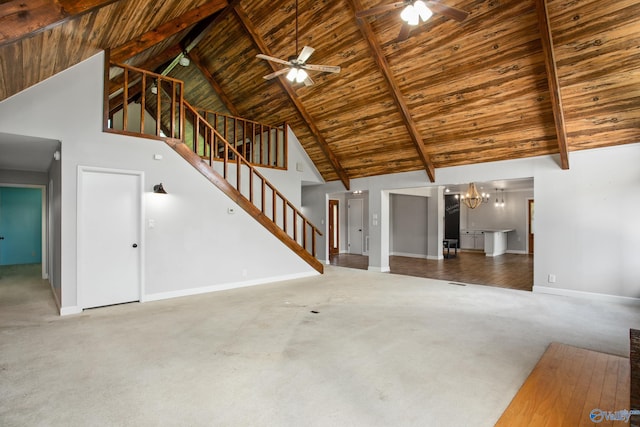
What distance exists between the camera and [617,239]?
16.9ft

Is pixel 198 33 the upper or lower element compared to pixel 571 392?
upper

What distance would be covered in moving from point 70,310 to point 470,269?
332 inches

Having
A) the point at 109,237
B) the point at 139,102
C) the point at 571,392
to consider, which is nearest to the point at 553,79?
the point at 571,392

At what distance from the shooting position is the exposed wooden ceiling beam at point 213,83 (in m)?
7.97

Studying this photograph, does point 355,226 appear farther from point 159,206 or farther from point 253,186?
point 159,206

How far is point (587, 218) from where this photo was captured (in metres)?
5.42

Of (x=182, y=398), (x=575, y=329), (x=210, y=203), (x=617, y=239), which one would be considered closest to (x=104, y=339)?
(x=182, y=398)

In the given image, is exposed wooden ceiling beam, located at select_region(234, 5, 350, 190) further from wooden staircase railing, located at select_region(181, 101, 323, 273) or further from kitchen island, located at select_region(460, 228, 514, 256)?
kitchen island, located at select_region(460, 228, 514, 256)

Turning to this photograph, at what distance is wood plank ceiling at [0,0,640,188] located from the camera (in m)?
3.84

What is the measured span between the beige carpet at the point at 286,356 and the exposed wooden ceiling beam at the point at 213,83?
541cm

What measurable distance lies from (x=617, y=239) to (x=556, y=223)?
2.74 ft

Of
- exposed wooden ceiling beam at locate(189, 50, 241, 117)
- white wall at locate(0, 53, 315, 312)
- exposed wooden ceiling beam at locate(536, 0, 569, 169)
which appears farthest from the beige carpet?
exposed wooden ceiling beam at locate(189, 50, 241, 117)

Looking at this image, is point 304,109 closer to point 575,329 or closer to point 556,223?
point 556,223

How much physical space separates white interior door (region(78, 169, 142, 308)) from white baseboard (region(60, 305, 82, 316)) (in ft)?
0.27
